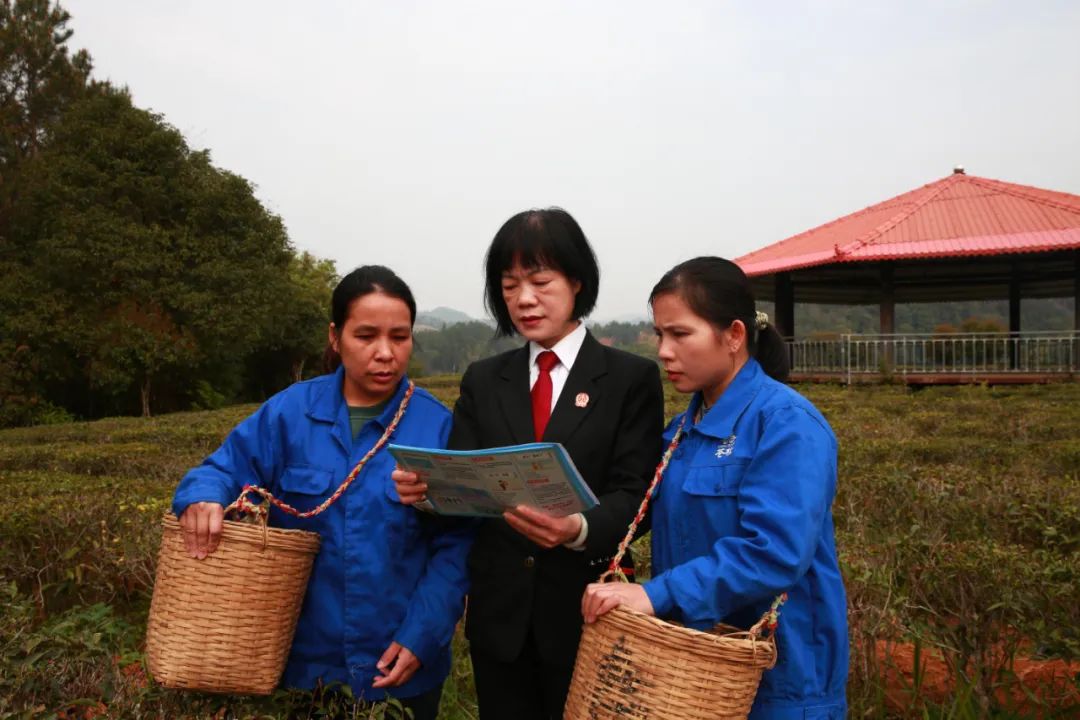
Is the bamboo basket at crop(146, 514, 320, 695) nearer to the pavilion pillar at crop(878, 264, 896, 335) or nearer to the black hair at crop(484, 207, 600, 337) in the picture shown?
the black hair at crop(484, 207, 600, 337)

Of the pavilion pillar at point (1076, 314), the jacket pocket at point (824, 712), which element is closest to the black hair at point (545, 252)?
the jacket pocket at point (824, 712)

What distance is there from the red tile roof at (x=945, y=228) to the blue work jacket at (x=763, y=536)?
576 inches

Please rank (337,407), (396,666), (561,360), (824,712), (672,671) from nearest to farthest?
(672,671) → (824,712) → (396,666) → (561,360) → (337,407)

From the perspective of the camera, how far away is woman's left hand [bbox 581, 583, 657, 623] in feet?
5.13

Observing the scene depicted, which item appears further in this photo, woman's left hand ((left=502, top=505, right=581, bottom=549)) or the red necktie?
the red necktie

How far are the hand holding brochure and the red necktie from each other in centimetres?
31

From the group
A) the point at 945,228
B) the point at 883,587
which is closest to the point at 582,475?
the point at 883,587

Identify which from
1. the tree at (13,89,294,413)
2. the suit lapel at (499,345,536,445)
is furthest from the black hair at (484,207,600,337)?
the tree at (13,89,294,413)

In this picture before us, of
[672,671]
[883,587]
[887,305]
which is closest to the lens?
[672,671]

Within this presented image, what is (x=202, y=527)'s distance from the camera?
6.14ft

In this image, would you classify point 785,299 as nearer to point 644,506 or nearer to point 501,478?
point 644,506

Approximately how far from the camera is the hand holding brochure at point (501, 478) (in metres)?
1.54

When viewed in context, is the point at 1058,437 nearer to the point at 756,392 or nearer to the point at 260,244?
the point at 756,392

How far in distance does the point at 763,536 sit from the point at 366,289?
1156 millimetres
